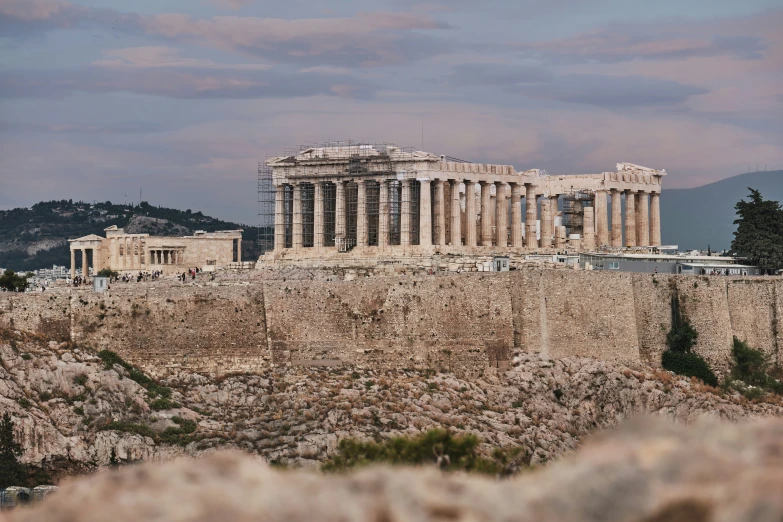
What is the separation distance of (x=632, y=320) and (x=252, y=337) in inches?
657

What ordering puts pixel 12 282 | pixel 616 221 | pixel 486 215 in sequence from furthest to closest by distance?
pixel 616 221 → pixel 486 215 → pixel 12 282

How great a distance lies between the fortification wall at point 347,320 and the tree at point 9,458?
6869 mm

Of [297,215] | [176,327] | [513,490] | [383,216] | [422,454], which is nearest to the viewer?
[513,490]

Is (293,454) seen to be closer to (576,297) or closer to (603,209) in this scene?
(576,297)

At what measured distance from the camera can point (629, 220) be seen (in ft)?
254

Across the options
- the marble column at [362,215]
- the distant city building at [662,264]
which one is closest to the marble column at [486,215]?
the marble column at [362,215]

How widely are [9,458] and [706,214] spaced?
152454 mm

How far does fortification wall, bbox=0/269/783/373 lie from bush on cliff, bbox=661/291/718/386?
6.55 ft

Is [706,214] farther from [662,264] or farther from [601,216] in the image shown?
[662,264]

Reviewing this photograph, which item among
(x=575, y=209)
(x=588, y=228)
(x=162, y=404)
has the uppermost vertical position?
(x=575, y=209)

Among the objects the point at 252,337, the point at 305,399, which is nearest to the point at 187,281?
the point at 252,337

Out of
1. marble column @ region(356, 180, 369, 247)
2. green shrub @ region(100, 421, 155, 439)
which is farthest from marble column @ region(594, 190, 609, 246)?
green shrub @ region(100, 421, 155, 439)

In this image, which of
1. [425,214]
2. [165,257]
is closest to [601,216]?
[425,214]

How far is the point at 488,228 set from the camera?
72.4 meters
